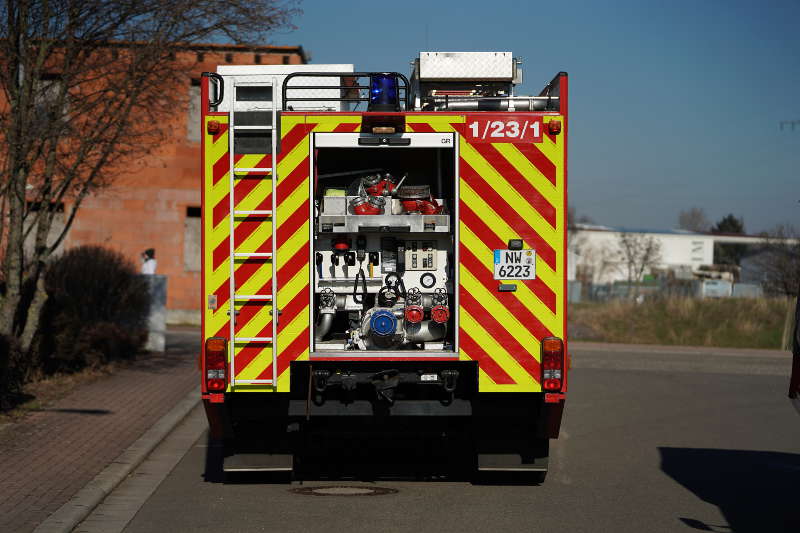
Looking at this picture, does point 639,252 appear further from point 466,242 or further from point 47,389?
point 466,242

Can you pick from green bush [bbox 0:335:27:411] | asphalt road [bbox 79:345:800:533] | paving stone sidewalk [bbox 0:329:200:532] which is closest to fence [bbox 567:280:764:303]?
asphalt road [bbox 79:345:800:533]

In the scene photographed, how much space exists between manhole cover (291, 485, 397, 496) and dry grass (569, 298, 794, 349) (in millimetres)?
20773

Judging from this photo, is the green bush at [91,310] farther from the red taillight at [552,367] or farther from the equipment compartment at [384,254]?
the red taillight at [552,367]

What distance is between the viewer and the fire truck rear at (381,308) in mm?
7660

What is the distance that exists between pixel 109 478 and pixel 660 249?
8650 centimetres

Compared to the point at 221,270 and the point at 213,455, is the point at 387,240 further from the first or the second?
the point at 213,455

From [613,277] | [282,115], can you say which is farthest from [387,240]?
[613,277]

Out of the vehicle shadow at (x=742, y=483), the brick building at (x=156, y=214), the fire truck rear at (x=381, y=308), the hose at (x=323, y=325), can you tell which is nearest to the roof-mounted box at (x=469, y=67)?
the fire truck rear at (x=381, y=308)

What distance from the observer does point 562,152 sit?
776cm

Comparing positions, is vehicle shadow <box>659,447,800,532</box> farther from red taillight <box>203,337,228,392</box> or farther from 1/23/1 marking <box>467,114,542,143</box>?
red taillight <box>203,337,228,392</box>

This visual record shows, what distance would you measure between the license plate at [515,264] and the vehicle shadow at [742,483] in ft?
6.95

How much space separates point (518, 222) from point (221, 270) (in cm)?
227

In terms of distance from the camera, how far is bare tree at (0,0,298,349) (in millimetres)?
12492

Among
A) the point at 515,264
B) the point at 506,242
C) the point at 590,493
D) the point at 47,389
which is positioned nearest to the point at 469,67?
the point at 506,242
